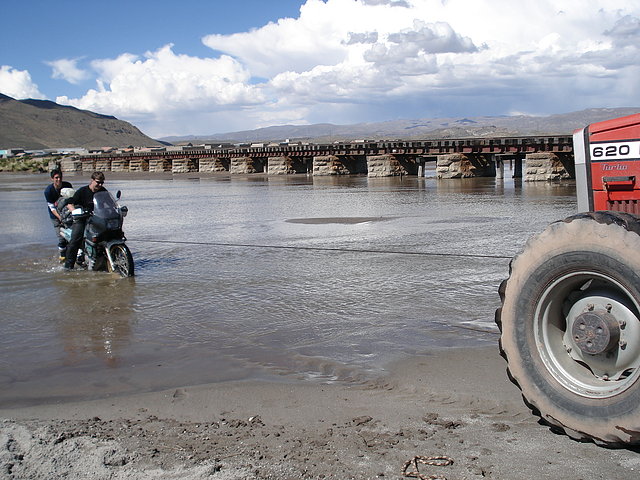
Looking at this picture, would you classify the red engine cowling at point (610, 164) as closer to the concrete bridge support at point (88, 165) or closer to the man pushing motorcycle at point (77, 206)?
the man pushing motorcycle at point (77, 206)

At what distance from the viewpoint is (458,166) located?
41312 millimetres

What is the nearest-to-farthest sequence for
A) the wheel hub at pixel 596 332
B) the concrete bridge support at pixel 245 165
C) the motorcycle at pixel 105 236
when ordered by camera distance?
the wheel hub at pixel 596 332, the motorcycle at pixel 105 236, the concrete bridge support at pixel 245 165

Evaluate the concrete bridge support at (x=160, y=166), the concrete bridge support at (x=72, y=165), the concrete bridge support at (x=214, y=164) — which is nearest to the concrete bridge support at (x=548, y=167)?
the concrete bridge support at (x=214, y=164)

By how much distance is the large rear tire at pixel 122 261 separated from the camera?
9.94 metres

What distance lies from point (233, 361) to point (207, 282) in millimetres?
3779

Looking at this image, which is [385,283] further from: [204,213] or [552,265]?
[204,213]

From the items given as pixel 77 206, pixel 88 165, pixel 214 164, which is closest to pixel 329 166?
pixel 214 164

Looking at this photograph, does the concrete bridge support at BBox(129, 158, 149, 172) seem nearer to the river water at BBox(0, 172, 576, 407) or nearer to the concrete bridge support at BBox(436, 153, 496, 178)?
the concrete bridge support at BBox(436, 153, 496, 178)

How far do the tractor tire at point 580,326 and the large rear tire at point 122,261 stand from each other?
703 cm

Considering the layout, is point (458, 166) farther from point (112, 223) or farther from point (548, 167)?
point (112, 223)

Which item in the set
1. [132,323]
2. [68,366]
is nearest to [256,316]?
[132,323]

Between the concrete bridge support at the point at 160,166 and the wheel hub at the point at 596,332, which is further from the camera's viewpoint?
the concrete bridge support at the point at 160,166

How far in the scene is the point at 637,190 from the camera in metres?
4.43

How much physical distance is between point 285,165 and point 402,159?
12845mm
